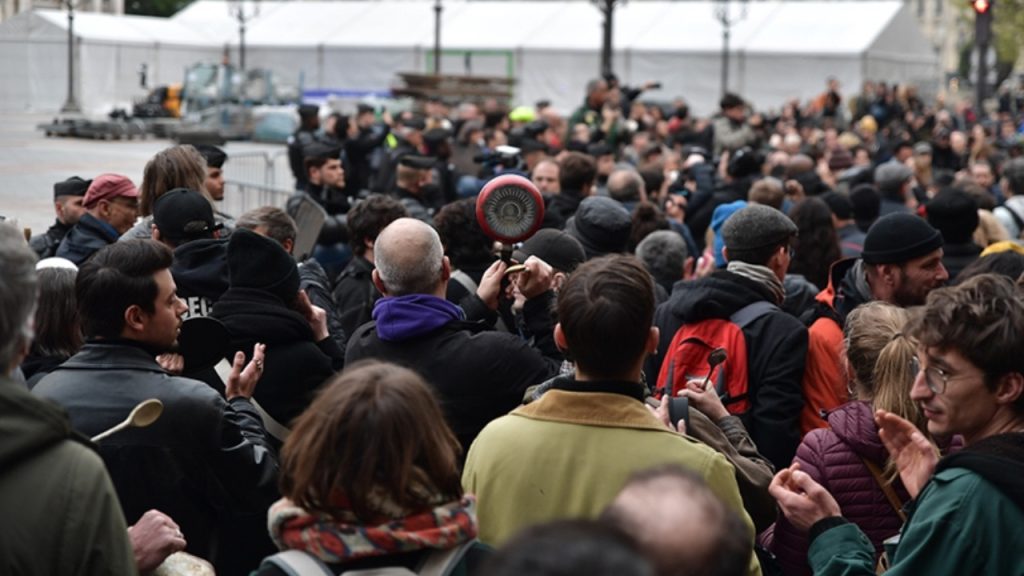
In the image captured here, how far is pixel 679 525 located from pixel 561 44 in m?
40.8

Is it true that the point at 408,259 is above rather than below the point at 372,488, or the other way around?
above

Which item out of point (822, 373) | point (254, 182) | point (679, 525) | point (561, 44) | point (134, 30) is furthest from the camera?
point (561, 44)

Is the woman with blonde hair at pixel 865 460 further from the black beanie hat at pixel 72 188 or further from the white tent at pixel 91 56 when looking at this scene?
the white tent at pixel 91 56

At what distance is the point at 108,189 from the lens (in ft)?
23.0

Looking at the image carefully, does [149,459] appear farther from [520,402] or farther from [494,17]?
[494,17]

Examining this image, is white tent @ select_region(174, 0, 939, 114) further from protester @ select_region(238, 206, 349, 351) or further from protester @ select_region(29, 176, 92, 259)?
protester @ select_region(238, 206, 349, 351)

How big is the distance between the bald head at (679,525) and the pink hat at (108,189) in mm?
5280

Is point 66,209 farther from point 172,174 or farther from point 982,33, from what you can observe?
point 982,33

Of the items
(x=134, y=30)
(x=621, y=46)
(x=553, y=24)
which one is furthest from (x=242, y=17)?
(x=621, y=46)

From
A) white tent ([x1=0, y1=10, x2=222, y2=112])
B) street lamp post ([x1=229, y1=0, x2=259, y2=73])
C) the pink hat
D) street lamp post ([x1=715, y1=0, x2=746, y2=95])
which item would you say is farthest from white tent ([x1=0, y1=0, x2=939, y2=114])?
the pink hat

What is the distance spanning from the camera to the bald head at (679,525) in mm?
2207

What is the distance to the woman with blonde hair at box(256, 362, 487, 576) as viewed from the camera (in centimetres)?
277

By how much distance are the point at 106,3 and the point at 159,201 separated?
30.7 m

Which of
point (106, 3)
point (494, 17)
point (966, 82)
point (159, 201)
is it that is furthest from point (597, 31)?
point (159, 201)
